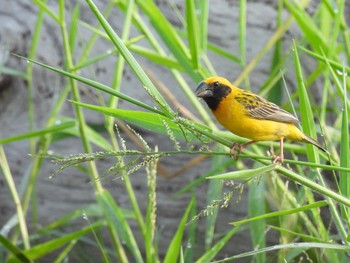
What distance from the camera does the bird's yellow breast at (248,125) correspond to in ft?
5.92

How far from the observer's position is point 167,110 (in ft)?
4.19

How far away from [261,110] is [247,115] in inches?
3.0

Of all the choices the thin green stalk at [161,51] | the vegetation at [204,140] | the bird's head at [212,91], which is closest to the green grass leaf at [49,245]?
the vegetation at [204,140]

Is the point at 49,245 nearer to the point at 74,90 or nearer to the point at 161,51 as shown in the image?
the point at 74,90

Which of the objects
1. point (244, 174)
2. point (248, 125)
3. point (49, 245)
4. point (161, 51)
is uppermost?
point (161, 51)

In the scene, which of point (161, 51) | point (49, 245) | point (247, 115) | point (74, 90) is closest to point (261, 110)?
Answer: point (247, 115)

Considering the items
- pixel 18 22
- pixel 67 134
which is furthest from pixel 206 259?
pixel 18 22

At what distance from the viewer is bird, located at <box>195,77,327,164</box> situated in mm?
1815

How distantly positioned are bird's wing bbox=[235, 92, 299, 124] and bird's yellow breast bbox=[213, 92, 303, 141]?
1cm

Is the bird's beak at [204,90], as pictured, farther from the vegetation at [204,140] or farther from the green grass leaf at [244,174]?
the green grass leaf at [244,174]

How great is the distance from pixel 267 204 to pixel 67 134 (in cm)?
66

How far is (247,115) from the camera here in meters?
1.83

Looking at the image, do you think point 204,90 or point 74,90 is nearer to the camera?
point 204,90

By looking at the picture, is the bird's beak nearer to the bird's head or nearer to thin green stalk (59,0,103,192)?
the bird's head
